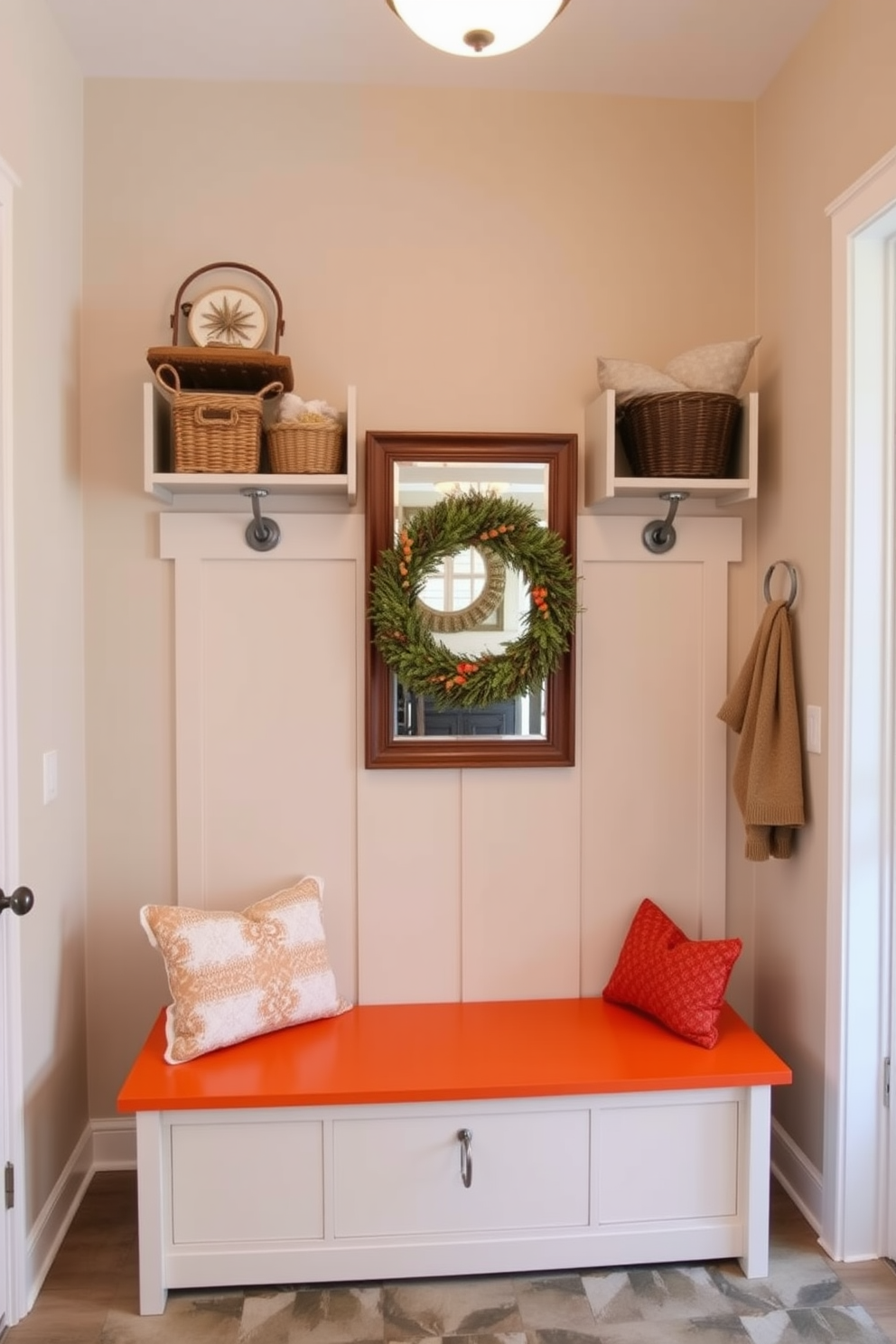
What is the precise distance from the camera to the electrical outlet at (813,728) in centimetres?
217

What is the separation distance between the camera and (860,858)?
2080 millimetres

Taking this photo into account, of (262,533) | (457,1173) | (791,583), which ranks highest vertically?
(262,533)

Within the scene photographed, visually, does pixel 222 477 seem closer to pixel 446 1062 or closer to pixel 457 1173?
pixel 446 1062

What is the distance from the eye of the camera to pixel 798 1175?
231 cm

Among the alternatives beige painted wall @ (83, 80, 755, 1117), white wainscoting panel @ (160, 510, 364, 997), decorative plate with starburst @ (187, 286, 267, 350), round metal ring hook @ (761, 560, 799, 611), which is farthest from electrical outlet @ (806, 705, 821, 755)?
decorative plate with starburst @ (187, 286, 267, 350)

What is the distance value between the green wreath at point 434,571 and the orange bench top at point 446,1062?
0.79m

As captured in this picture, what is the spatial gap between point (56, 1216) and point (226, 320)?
211 cm

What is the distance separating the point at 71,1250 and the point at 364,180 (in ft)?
8.53

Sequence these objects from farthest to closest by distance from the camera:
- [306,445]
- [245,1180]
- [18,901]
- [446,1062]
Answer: [306,445]
[446,1062]
[245,1180]
[18,901]

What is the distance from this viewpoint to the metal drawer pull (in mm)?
2043

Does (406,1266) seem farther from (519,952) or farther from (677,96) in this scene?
(677,96)

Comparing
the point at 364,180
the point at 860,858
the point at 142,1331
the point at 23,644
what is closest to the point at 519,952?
the point at 860,858

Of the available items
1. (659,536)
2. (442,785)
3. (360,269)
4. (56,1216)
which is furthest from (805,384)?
(56,1216)

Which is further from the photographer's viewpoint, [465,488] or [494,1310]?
[465,488]
